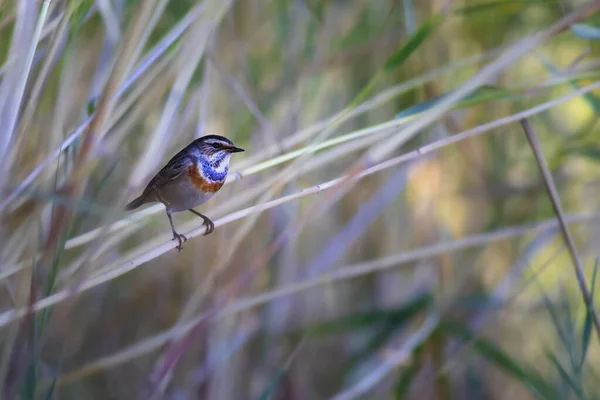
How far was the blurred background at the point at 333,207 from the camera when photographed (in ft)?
→ 4.93

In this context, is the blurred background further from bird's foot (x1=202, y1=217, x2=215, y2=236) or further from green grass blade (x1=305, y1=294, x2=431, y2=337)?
bird's foot (x1=202, y1=217, x2=215, y2=236)

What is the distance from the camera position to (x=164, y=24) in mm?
2229

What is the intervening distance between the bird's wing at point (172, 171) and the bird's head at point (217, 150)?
5cm

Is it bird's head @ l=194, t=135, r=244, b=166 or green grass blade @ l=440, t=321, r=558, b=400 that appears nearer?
bird's head @ l=194, t=135, r=244, b=166

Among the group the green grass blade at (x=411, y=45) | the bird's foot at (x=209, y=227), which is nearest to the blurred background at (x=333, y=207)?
the green grass blade at (x=411, y=45)

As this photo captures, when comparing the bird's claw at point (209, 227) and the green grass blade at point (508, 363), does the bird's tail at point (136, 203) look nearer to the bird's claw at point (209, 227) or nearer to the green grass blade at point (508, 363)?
the bird's claw at point (209, 227)

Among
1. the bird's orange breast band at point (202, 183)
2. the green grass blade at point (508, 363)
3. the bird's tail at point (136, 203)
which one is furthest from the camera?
the green grass blade at point (508, 363)

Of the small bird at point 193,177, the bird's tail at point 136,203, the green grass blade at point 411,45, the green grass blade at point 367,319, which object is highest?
the small bird at point 193,177

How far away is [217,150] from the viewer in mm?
1410

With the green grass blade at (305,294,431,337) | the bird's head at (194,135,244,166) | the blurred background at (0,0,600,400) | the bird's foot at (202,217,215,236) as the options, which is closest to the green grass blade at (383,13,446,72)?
the blurred background at (0,0,600,400)

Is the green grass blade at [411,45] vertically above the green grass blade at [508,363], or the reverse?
the green grass blade at [411,45]

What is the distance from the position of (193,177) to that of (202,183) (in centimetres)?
4

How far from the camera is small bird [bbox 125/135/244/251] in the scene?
4.55ft

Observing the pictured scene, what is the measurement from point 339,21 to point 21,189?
1.36 m
